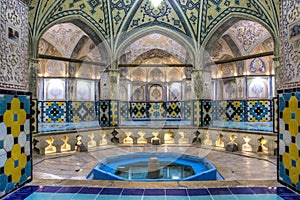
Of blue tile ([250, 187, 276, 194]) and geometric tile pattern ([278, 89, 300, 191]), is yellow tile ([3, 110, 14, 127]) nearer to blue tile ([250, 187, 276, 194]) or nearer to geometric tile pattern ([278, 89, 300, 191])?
blue tile ([250, 187, 276, 194])

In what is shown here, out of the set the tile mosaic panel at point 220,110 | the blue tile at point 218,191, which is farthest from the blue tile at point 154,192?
the tile mosaic panel at point 220,110

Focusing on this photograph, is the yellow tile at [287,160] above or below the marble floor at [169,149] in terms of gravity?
above

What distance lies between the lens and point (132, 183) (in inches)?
96.7

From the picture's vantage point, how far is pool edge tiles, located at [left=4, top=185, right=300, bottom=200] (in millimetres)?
2080

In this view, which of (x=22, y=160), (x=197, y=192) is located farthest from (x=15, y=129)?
(x=197, y=192)

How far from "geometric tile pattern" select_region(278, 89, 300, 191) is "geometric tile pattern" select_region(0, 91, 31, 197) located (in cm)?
245

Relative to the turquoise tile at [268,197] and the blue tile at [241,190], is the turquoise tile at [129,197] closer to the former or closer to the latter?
the blue tile at [241,190]

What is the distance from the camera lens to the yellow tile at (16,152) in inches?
84.4

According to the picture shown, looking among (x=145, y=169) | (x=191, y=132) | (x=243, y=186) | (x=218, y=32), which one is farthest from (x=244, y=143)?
(x=243, y=186)

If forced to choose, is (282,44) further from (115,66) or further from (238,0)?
(115,66)

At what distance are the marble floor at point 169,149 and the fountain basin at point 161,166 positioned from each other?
0.85 feet

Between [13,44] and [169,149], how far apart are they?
6.04 meters

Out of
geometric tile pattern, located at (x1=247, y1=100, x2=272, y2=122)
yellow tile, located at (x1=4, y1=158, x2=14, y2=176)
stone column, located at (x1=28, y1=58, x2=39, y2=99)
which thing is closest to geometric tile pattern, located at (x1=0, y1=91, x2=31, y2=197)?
yellow tile, located at (x1=4, y1=158, x2=14, y2=176)

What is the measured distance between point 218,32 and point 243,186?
24.6ft
